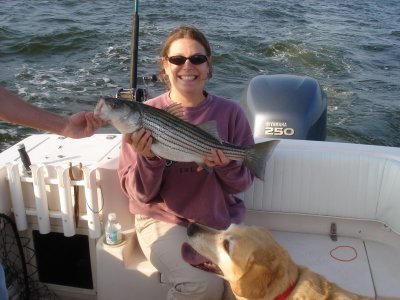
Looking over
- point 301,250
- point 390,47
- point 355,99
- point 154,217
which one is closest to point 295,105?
point 301,250

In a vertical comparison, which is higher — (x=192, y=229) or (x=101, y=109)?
(x=101, y=109)

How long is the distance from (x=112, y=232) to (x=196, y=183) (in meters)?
0.77

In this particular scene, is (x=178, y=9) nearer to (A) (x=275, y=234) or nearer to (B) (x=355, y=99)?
(B) (x=355, y=99)

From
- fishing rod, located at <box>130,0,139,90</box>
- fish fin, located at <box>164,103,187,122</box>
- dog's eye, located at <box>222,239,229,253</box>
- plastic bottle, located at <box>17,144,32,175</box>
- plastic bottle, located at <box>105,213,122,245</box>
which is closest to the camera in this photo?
dog's eye, located at <box>222,239,229,253</box>

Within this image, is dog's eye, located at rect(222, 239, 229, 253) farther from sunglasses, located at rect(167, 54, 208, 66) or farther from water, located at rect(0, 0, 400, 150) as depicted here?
water, located at rect(0, 0, 400, 150)

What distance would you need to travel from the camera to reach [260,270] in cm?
260

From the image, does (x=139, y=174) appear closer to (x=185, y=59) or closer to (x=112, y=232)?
(x=112, y=232)

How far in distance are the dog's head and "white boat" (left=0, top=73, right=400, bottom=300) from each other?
0.87m

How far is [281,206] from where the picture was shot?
418 cm

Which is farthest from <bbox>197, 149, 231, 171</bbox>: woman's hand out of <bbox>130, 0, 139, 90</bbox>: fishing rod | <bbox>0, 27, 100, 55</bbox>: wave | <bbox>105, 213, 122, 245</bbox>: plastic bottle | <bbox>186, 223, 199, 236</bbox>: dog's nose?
<bbox>0, 27, 100, 55</bbox>: wave

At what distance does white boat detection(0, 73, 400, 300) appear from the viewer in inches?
145

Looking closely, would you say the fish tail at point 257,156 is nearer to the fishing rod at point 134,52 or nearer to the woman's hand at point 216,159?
the woman's hand at point 216,159

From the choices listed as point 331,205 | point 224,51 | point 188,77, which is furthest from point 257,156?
point 224,51

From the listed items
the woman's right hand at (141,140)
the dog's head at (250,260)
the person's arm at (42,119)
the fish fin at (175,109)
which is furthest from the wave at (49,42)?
the dog's head at (250,260)
